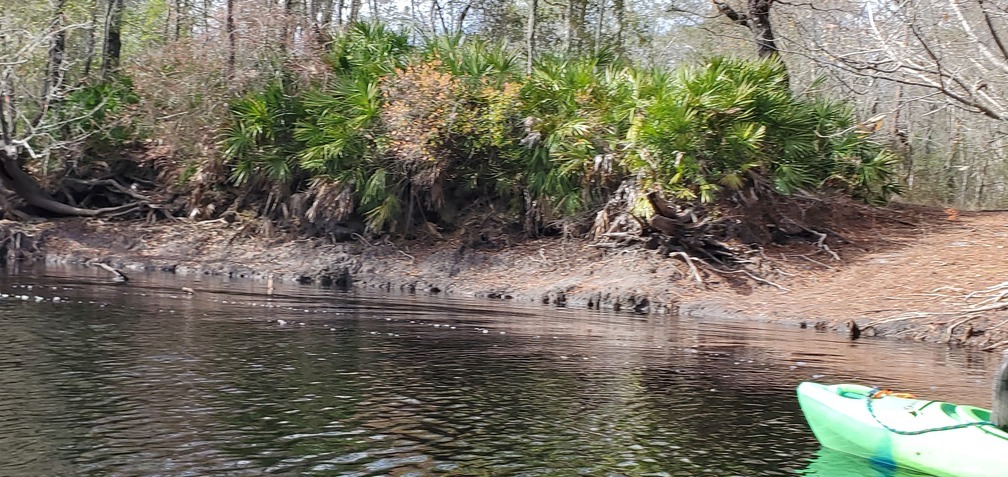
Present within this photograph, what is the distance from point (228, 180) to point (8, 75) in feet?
16.8

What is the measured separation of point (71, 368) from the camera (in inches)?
366

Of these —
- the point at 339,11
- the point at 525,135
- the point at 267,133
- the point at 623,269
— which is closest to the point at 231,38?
the point at 267,133

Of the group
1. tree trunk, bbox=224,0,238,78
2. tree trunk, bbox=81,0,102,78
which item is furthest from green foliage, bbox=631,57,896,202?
tree trunk, bbox=81,0,102,78

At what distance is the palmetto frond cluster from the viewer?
1819cm

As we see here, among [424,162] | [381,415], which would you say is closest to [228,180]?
[424,162]

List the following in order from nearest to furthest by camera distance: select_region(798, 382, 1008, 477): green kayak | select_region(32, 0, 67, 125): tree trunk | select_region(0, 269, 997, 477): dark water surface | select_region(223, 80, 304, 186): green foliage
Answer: select_region(798, 382, 1008, 477): green kayak → select_region(0, 269, 997, 477): dark water surface → select_region(223, 80, 304, 186): green foliage → select_region(32, 0, 67, 125): tree trunk

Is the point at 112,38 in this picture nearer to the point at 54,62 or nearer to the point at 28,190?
the point at 54,62

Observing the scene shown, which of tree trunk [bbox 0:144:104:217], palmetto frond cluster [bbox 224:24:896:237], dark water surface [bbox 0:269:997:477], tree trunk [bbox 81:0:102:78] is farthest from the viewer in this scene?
tree trunk [bbox 81:0:102:78]

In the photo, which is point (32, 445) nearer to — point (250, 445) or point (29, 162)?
point (250, 445)

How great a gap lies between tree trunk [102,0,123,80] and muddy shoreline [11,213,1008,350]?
4.42m

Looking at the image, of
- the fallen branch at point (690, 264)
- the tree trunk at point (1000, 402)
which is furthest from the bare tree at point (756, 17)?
the tree trunk at point (1000, 402)

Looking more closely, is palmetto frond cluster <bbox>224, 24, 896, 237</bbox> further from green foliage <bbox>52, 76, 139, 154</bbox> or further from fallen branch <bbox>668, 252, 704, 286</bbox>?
green foliage <bbox>52, 76, 139, 154</bbox>

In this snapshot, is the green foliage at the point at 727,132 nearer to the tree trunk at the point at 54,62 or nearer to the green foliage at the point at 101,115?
the tree trunk at the point at 54,62

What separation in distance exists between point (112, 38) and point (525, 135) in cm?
1255
